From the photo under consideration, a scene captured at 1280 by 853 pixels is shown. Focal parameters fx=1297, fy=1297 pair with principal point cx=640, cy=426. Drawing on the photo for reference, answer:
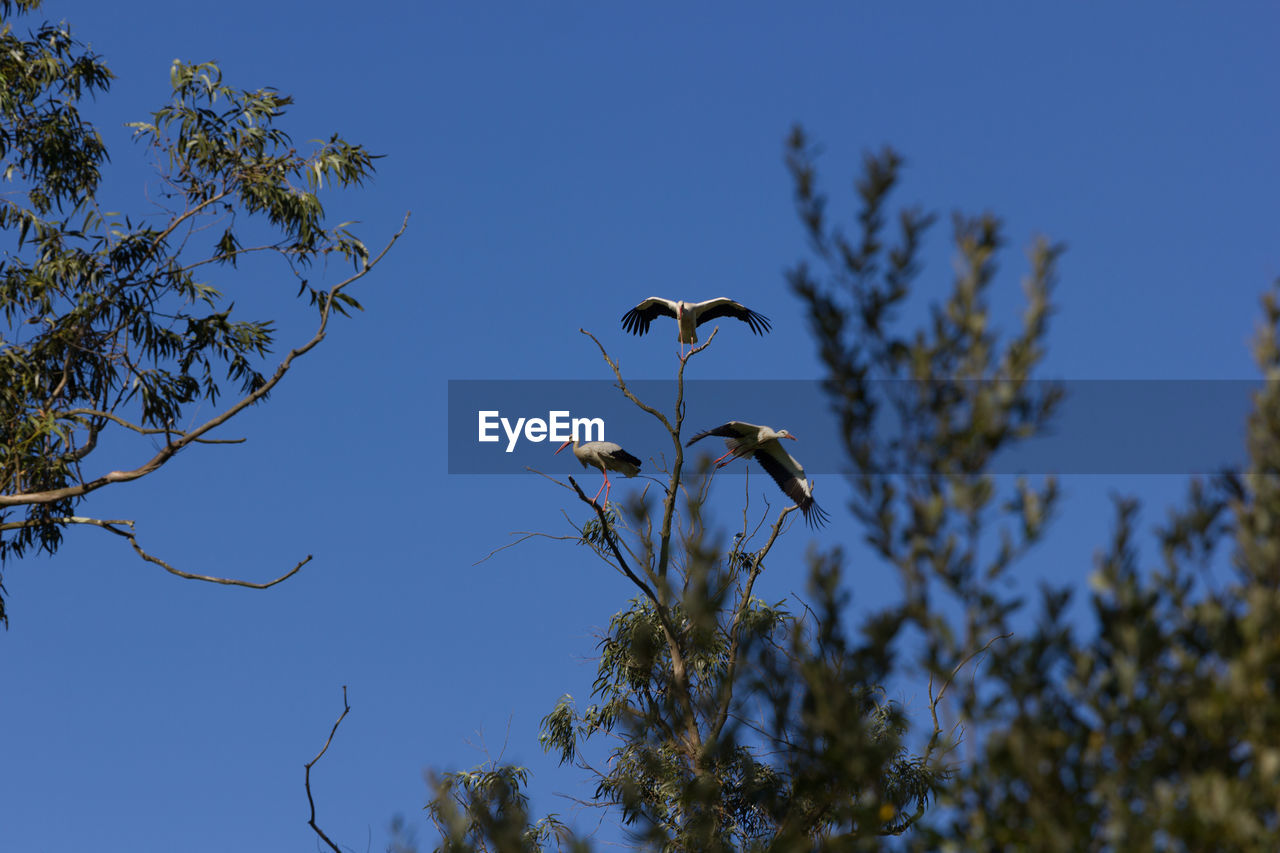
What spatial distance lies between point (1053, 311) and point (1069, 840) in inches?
52.1

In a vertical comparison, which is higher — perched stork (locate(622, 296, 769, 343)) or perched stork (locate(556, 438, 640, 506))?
perched stork (locate(622, 296, 769, 343))

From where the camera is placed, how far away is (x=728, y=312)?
11.2 meters

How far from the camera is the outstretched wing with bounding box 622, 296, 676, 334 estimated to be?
35.4 feet

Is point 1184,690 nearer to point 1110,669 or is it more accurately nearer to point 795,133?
point 1110,669

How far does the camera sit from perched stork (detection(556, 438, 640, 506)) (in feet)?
33.0

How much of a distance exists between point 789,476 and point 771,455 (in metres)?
0.29

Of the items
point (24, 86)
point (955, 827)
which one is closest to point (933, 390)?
point (955, 827)

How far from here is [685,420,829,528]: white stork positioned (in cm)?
1009

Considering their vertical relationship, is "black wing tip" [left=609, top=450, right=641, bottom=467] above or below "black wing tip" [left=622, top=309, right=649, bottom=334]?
below

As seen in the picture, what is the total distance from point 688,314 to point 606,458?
136cm

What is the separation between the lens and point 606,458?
33.3ft

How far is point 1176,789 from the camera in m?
2.89

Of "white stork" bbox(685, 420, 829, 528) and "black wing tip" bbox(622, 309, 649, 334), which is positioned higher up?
"black wing tip" bbox(622, 309, 649, 334)

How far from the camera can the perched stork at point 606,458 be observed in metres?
10.1
